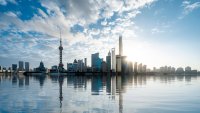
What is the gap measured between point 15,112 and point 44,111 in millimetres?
Result: 3310

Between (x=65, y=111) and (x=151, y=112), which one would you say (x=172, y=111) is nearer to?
(x=151, y=112)

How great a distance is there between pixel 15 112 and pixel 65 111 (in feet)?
19.0

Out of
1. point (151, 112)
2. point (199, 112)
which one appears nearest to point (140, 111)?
point (151, 112)

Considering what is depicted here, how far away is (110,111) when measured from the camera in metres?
30.2

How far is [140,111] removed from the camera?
102ft

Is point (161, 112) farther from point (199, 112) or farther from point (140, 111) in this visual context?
point (199, 112)

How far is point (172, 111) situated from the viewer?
3106cm

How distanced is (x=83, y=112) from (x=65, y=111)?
223 cm

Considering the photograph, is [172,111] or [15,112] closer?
[15,112]

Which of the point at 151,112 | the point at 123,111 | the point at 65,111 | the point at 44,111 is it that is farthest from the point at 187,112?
the point at 44,111

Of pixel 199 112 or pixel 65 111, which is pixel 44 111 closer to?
pixel 65 111

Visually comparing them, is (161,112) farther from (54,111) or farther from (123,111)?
(54,111)

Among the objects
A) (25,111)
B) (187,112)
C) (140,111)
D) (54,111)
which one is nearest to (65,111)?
(54,111)

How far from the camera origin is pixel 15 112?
1148 inches
